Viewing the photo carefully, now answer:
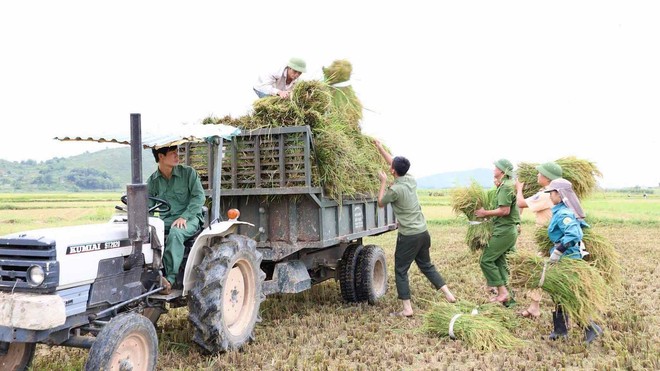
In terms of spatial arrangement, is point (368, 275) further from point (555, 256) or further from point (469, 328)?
point (555, 256)

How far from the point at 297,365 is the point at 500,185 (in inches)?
152

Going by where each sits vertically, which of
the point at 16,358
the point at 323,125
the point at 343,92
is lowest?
the point at 16,358

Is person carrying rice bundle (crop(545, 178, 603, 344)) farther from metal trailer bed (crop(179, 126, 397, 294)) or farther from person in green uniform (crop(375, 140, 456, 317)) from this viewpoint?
metal trailer bed (crop(179, 126, 397, 294))

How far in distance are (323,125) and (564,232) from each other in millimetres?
2853

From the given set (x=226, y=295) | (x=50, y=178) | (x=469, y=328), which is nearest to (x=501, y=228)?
(x=469, y=328)

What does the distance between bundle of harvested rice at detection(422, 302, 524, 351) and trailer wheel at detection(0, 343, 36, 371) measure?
3826 millimetres

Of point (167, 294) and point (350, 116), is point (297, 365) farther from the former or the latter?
point (350, 116)

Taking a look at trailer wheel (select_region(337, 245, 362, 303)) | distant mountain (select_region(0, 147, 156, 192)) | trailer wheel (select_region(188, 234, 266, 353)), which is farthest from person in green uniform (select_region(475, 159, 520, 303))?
distant mountain (select_region(0, 147, 156, 192))

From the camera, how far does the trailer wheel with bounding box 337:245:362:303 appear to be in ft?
24.4

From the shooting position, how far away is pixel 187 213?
532 cm

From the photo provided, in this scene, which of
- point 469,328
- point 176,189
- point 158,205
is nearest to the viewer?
point 158,205

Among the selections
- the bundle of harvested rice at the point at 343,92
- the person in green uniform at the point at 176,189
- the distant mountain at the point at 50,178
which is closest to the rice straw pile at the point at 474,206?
the bundle of harvested rice at the point at 343,92

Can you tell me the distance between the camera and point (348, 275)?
7.46 meters

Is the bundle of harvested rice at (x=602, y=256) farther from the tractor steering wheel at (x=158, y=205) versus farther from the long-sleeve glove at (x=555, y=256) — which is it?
the tractor steering wheel at (x=158, y=205)
